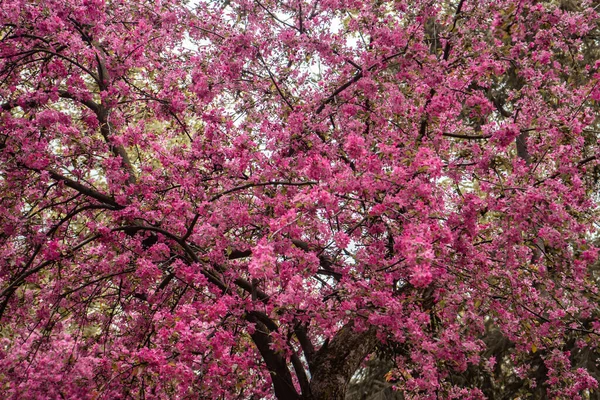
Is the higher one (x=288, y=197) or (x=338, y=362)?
(x=288, y=197)

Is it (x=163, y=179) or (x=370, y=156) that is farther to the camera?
(x=163, y=179)

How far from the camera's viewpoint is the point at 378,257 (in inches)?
201

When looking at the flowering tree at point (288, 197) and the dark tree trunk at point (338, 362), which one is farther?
the dark tree trunk at point (338, 362)

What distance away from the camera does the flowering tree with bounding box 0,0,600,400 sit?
4.52 meters

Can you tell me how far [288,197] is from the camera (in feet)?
18.2

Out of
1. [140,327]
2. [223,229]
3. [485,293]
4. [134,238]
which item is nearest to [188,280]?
[223,229]

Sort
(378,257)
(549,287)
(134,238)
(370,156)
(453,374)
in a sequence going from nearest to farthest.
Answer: (370,156) → (378,257) → (134,238) → (549,287) → (453,374)

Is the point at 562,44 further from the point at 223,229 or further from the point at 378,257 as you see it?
the point at 223,229

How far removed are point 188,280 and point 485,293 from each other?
297 centimetres

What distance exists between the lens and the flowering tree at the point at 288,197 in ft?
14.8

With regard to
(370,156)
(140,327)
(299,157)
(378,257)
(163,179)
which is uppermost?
(163,179)

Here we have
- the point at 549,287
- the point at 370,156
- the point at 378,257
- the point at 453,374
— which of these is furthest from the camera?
the point at 453,374

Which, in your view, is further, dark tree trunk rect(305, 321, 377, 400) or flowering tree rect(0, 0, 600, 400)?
dark tree trunk rect(305, 321, 377, 400)

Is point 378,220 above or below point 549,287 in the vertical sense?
above
